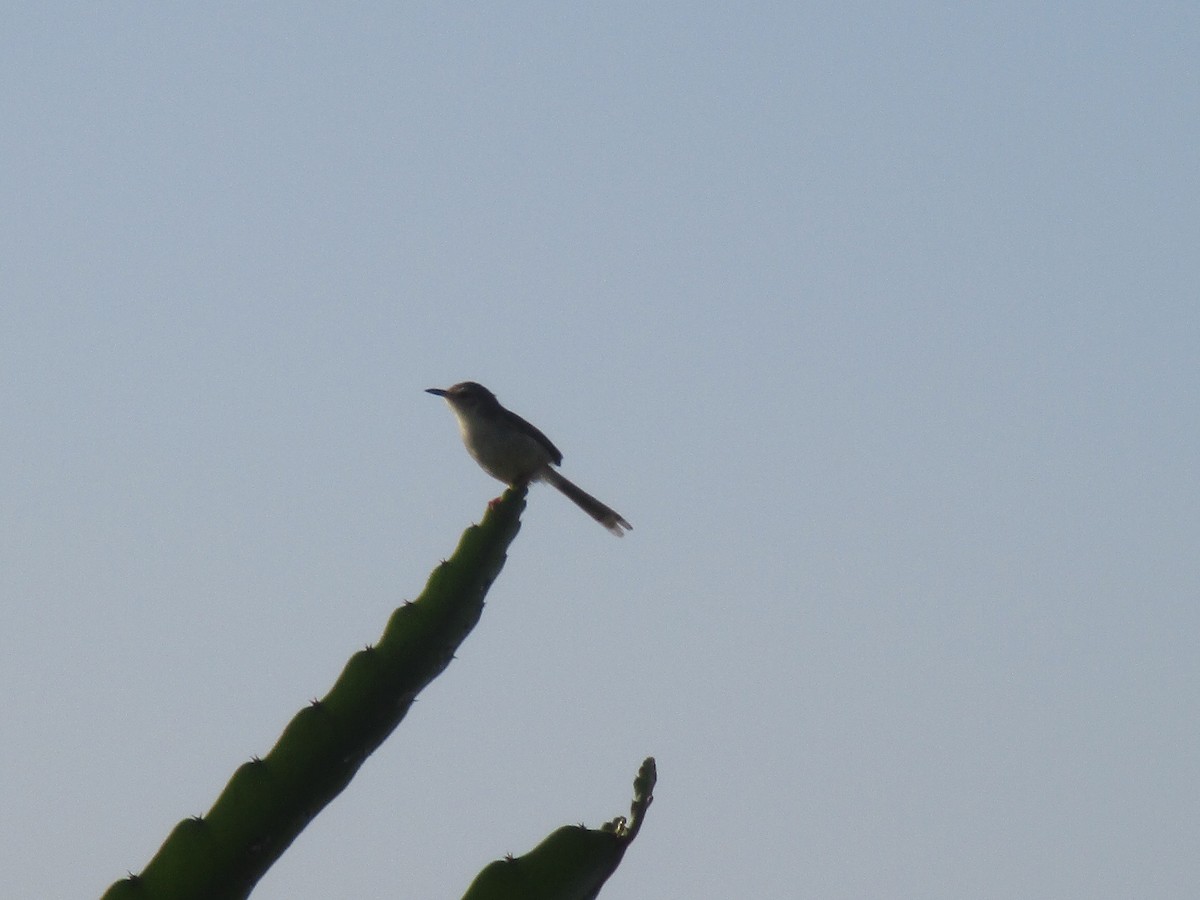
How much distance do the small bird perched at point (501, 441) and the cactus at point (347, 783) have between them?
2614mm

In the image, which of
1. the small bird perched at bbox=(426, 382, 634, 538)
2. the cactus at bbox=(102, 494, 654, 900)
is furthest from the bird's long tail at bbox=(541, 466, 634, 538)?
the cactus at bbox=(102, 494, 654, 900)

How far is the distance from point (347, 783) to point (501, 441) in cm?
335

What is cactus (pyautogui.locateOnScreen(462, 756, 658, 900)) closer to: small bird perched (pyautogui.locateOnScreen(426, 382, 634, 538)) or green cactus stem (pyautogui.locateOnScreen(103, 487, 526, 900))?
green cactus stem (pyautogui.locateOnScreen(103, 487, 526, 900))

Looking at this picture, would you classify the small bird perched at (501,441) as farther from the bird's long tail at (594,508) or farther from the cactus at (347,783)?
the cactus at (347,783)

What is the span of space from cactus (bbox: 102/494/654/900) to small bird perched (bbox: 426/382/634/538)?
2614 mm

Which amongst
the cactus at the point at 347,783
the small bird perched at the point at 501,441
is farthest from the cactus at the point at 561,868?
the small bird perched at the point at 501,441

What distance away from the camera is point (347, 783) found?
261 inches

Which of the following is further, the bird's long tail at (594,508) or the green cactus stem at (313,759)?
the bird's long tail at (594,508)

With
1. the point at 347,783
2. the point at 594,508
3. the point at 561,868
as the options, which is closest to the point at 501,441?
the point at 594,508

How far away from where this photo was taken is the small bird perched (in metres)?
9.68

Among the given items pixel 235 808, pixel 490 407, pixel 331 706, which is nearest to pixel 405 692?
pixel 331 706

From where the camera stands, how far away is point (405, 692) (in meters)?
6.69

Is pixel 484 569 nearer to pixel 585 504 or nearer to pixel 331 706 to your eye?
pixel 331 706

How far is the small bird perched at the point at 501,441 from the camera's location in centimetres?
968
